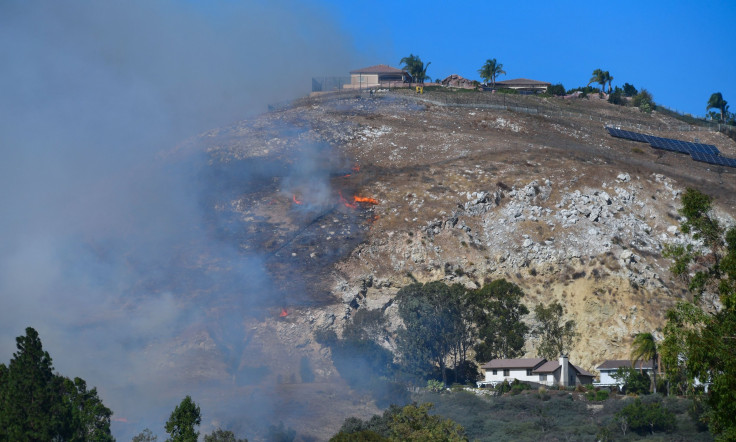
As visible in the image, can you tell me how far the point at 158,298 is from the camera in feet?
248

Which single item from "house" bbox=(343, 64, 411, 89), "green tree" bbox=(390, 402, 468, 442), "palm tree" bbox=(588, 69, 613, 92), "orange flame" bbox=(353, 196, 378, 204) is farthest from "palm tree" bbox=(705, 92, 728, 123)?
"green tree" bbox=(390, 402, 468, 442)

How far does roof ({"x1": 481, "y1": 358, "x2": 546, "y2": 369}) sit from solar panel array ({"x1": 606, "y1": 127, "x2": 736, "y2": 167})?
155 ft

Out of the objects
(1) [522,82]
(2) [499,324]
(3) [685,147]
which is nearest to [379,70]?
(1) [522,82]

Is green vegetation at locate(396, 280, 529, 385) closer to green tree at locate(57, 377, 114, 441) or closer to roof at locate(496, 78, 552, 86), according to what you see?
green tree at locate(57, 377, 114, 441)

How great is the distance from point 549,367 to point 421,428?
2722cm

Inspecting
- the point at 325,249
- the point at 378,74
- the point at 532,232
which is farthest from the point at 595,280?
the point at 378,74

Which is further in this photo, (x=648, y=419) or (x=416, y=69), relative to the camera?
(x=416, y=69)

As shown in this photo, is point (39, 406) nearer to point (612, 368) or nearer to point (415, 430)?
point (415, 430)

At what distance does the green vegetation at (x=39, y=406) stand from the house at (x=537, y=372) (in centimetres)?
3362

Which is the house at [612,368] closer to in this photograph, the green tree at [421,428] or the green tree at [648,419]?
the green tree at [648,419]

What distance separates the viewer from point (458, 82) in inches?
5758

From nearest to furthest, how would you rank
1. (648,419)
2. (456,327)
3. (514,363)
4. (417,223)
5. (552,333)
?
(648,419)
(514,363)
(456,327)
(552,333)
(417,223)

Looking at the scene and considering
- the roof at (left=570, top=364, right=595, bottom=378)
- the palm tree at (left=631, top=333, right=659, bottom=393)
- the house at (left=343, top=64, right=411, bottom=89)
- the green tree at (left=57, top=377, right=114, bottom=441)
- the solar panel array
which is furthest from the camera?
the house at (left=343, top=64, right=411, bottom=89)

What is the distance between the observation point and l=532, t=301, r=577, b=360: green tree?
73.3 metres
